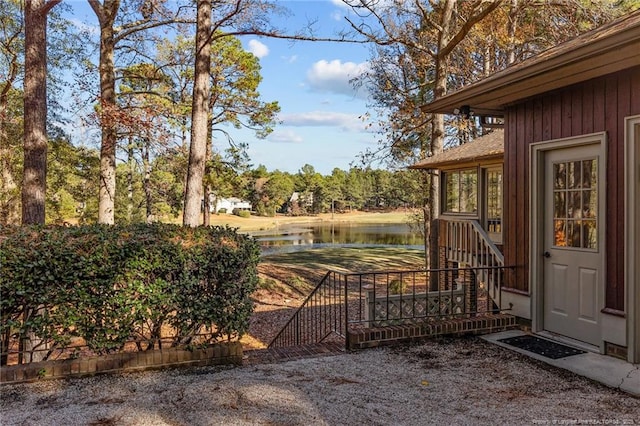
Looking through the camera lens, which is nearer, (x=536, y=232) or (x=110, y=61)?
(x=536, y=232)

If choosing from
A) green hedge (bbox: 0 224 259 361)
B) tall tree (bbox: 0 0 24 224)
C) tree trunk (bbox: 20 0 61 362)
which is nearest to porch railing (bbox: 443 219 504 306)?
green hedge (bbox: 0 224 259 361)

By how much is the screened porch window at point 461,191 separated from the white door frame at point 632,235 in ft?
17.9

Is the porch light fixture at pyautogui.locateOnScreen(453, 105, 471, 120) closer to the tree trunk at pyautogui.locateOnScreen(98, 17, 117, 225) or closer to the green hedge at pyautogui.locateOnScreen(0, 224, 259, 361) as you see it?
the green hedge at pyautogui.locateOnScreen(0, 224, 259, 361)

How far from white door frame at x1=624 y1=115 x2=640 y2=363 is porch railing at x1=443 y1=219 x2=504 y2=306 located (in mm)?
2051

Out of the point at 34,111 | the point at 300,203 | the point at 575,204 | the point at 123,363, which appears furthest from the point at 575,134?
the point at 300,203

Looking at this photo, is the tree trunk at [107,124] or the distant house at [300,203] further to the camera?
the distant house at [300,203]

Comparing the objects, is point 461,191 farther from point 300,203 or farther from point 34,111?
point 300,203

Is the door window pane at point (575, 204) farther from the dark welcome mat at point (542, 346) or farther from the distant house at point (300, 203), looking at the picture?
the distant house at point (300, 203)

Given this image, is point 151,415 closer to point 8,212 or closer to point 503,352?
point 503,352

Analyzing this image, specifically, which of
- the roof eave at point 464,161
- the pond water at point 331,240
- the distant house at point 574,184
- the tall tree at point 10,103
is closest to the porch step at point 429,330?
the distant house at point 574,184

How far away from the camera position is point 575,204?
4.76m

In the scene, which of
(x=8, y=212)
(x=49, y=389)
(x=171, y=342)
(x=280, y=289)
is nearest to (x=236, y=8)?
(x=171, y=342)

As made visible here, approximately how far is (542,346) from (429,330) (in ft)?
3.89

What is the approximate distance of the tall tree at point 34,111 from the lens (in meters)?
6.40
